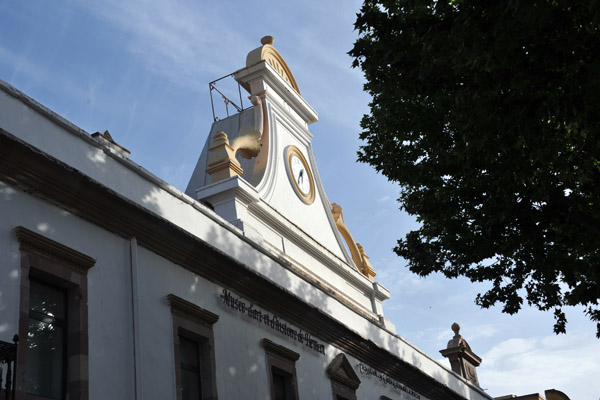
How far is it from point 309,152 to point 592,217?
15.3 meters

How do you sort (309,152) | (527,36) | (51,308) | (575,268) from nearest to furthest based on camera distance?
(527,36) < (51,308) < (575,268) < (309,152)

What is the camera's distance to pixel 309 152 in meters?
29.2

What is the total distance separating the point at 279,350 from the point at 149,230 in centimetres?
434

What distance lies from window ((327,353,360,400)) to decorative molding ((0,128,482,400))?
0.40m

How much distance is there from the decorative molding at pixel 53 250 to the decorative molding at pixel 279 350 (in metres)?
4.87

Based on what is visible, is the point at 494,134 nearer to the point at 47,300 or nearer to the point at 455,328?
the point at 47,300

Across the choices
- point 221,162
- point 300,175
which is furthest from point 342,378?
point 300,175

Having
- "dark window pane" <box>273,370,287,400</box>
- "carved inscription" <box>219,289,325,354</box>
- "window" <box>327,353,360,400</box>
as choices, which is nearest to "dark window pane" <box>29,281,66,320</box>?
"carved inscription" <box>219,289,325,354</box>

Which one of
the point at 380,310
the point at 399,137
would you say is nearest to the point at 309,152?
the point at 380,310

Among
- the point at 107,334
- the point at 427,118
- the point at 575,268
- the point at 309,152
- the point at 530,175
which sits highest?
the point at 309,152

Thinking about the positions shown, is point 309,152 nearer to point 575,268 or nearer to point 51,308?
point 575,268

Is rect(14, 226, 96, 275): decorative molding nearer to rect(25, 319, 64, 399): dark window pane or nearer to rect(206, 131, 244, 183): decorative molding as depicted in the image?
rect(25, 319, 64, 399): dark window pane

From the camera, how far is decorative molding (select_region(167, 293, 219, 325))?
14.3 m

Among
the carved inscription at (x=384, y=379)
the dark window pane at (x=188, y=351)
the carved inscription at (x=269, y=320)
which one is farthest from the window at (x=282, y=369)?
the carved inscription at (x=384, y=379)
